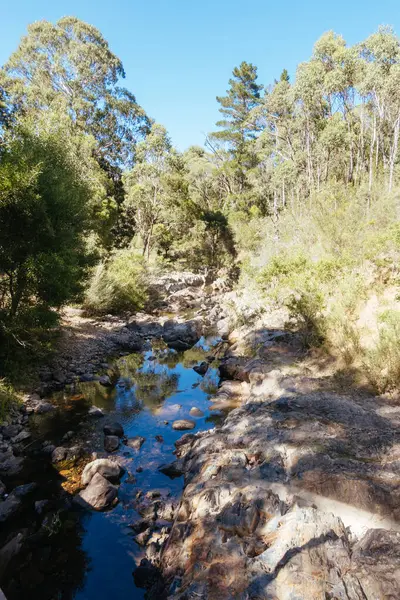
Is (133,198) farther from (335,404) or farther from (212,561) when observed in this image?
(212,561)

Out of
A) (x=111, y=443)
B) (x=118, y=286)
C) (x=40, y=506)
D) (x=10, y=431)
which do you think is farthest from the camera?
(x=118, y=286)

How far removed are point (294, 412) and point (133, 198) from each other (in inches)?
915

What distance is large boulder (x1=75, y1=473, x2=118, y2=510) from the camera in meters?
5.64

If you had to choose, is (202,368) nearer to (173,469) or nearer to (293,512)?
(173,469)

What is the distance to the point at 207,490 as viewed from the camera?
469 centimetres

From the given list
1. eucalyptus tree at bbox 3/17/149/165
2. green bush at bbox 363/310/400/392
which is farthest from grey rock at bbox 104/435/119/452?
eucalyptus tree at bbox 3/17/149/165

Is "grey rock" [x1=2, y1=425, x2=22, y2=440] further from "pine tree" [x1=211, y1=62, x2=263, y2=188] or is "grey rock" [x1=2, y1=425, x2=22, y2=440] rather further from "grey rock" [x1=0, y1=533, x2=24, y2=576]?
"pine tree" [x1=211, y1=62, x2=263, y2=188]

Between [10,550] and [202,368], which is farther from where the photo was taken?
[202,368]

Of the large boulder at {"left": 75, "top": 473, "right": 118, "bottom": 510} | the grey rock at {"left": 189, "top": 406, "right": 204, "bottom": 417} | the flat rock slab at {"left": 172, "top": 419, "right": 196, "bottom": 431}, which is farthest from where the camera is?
the grey rock at {"left": 189, "top": 406, "right": 204, "bottom": 417}

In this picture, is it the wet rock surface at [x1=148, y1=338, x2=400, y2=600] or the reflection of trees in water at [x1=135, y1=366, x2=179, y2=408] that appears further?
the reflection of trees in water at [x1=135, y1=366, x2=179, y2=408]

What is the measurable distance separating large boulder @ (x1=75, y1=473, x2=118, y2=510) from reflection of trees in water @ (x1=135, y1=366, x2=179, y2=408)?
3617 mm

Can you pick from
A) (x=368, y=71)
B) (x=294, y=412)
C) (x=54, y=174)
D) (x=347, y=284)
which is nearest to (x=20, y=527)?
(x=294, y=412)

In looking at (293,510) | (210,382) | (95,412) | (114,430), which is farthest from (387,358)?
(95,412)

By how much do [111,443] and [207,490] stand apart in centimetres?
331
